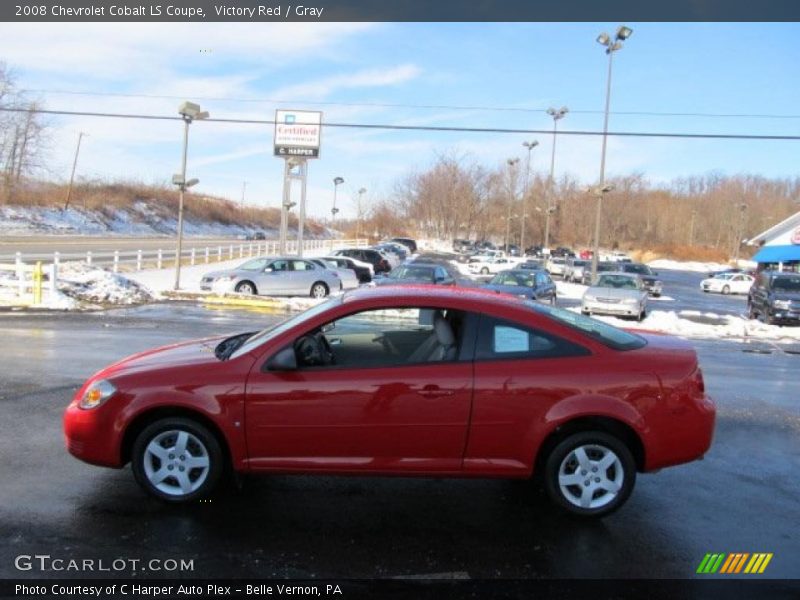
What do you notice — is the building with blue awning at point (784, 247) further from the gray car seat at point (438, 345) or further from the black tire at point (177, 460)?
the black tire at point (177, 460)

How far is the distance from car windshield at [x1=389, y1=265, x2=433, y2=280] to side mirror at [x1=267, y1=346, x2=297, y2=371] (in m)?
15.7

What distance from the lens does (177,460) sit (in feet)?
14.8

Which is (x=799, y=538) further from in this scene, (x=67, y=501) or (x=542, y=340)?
(x=67, y=501)

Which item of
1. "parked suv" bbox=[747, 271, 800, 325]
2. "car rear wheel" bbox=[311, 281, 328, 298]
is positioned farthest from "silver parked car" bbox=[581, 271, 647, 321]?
"car rear wheel" bbox=[311, 281, 328, 298]

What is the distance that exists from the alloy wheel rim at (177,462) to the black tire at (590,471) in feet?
7.47

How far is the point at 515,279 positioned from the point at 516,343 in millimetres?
16617

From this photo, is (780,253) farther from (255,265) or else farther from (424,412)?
(424,412)

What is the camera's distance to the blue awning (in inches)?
1870

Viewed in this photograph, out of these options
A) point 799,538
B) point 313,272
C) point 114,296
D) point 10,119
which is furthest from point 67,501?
point 10,119

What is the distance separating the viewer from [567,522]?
14.9 ft

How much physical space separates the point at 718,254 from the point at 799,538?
103 metres

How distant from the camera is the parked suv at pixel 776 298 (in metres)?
21.4

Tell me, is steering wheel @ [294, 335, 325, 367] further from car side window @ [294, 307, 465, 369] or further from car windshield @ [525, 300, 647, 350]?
car windshield @ [525, 300, 647, 350]

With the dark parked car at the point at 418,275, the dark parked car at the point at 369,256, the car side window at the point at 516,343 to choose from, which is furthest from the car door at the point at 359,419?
the dark parked car at the point at 369,256
